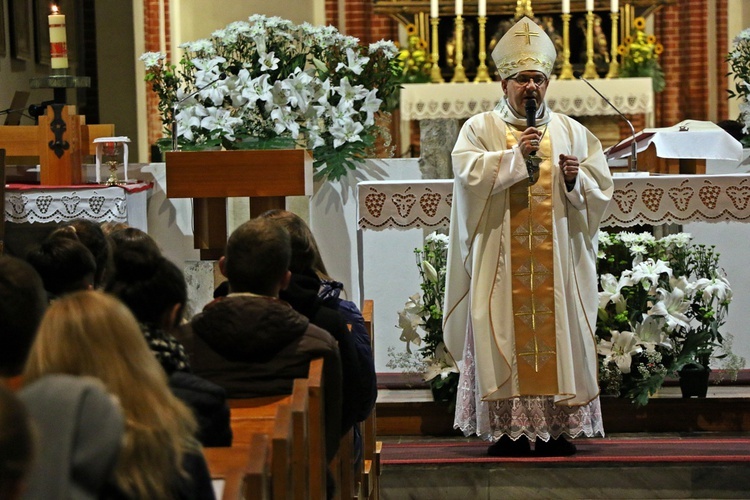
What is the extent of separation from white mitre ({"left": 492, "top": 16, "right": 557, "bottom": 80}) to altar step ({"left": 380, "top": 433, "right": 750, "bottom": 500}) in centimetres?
177

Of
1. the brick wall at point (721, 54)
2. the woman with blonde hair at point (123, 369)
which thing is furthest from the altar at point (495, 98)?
the woman with blonde hair at point (123, 369)

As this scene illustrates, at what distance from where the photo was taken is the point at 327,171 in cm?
713

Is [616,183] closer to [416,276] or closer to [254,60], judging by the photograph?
[416,276]

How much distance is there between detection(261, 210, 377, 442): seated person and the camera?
13.0 feet

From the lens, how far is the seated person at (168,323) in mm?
2703

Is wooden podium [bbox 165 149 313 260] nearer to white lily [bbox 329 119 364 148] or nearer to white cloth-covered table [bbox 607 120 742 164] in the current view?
white lily [bbox 329 119 364 148]

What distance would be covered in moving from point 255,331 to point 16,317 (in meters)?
1.02

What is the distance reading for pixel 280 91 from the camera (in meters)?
6.73

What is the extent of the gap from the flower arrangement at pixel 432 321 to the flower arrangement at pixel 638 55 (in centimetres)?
599

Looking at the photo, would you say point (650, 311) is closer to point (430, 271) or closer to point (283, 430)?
point (430, 271)

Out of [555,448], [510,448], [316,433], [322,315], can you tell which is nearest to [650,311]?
[555,448]

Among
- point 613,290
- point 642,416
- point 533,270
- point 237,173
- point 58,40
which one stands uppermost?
point 58,40

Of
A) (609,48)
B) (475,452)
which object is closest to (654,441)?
(475,452)

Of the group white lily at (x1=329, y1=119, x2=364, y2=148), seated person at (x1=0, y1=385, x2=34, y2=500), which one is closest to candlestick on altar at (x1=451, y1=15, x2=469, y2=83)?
white lily at (x1=329, y1=119, x2=364, y2=148)
